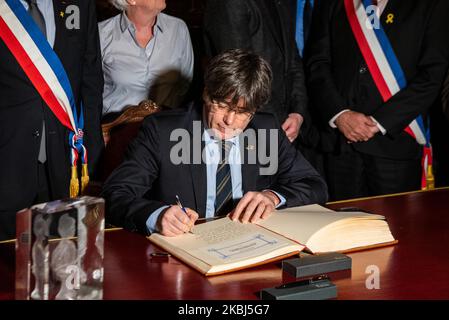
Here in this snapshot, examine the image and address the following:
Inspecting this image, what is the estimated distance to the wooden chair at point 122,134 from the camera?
265 cm

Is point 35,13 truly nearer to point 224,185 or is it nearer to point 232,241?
point 224,185

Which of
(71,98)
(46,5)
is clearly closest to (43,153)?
(71,98)

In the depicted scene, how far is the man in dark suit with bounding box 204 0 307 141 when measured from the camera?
10.2 feet

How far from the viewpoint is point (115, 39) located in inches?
128

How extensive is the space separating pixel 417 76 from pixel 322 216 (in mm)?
Result: 1478

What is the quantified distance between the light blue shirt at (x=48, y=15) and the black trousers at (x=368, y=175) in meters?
1.41

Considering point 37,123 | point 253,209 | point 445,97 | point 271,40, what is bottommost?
point 253,209

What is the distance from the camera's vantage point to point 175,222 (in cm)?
194

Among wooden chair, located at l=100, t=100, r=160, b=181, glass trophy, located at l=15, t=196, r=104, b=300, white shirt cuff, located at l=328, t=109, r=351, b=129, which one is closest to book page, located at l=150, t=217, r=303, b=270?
glass trophy, located at l=15, t=196, r=104, b=300

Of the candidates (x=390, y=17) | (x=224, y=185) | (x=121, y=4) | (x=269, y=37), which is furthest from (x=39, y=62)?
(x=390, y=17)

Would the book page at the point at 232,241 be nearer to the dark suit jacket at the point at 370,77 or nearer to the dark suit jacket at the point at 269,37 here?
the dark suit jacket at the point at 269,37

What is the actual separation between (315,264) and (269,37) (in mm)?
1701

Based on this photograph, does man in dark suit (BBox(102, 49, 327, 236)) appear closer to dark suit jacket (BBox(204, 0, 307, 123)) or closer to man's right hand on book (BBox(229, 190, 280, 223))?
man's right hand on book (BBox(229, 190, 280, 223))
